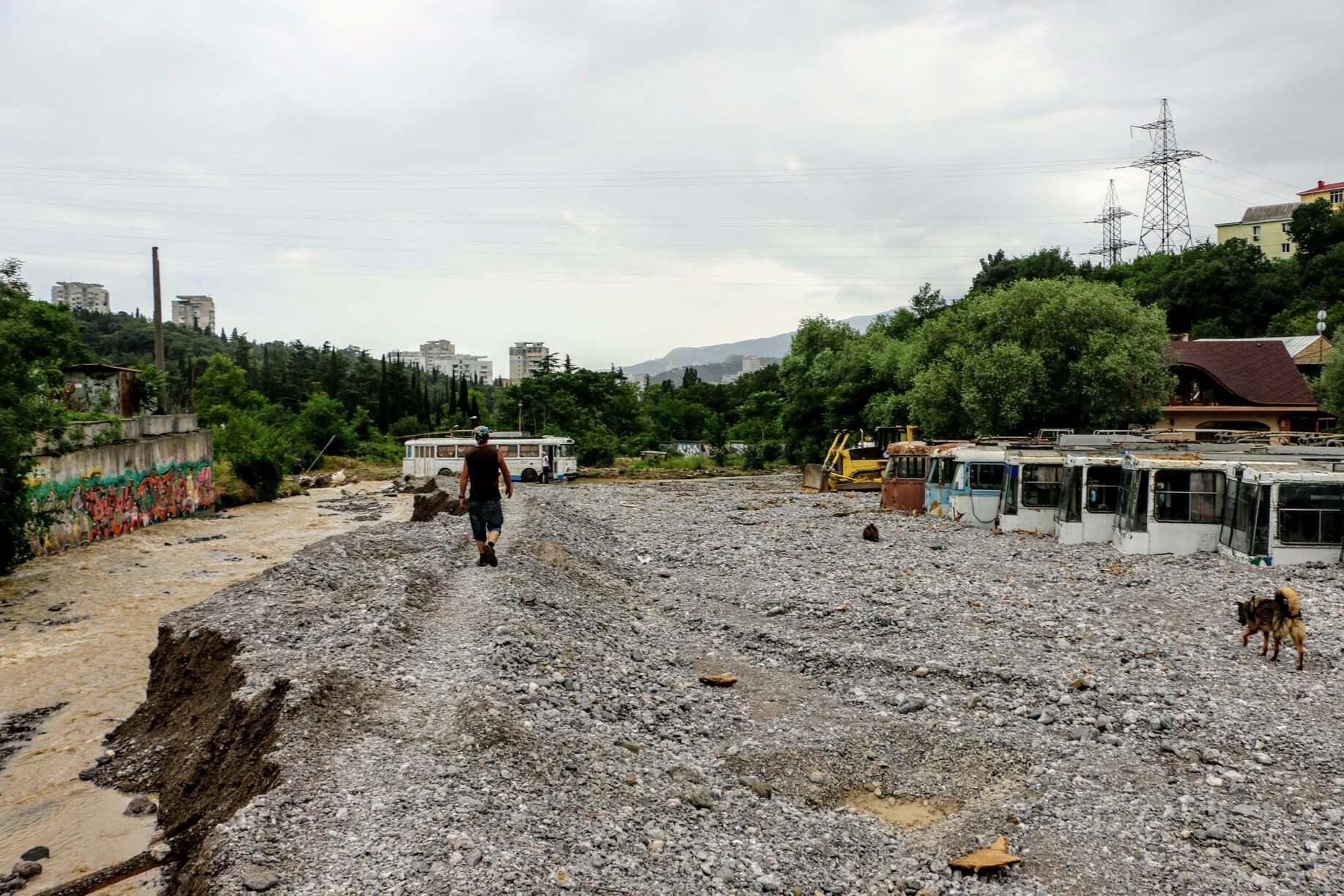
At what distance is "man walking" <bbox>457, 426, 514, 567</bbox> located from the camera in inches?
580

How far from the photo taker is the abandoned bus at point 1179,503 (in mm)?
20297

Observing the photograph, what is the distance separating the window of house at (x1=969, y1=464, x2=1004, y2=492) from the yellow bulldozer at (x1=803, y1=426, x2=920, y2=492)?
14.0m

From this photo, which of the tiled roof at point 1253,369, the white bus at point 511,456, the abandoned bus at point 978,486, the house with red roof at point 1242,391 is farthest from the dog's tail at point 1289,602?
the white bus at point 511,456

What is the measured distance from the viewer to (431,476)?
56.1 metres

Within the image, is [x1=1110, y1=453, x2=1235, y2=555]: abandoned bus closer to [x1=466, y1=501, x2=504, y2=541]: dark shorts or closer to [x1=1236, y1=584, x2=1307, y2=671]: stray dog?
[x1=1236, y1=584, x2=1307, y2=671]: stray dog

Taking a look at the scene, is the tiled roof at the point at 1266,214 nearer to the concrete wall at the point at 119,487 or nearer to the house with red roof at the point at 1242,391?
the house with red roof at the point at 1242,391

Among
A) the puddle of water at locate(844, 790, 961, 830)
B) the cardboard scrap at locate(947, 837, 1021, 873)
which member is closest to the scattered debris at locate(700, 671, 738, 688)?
the puddle of water at locate(844, 790, 961, 830)

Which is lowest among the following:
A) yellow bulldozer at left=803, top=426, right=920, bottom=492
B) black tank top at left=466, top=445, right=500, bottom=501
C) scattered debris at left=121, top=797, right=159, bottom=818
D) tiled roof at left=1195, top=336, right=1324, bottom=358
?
scattered debris at left=121, top=797, right=159, bottom=818

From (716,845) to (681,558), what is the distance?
16989 mm

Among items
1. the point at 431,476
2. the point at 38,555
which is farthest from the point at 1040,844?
the point at 431,476

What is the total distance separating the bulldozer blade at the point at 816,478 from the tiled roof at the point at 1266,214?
294 ft

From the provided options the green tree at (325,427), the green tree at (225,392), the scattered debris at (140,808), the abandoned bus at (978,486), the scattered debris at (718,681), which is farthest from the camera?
the green tree at (225,392)

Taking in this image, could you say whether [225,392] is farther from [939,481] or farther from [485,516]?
[485,516]

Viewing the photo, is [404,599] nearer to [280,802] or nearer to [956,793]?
[280,802]
